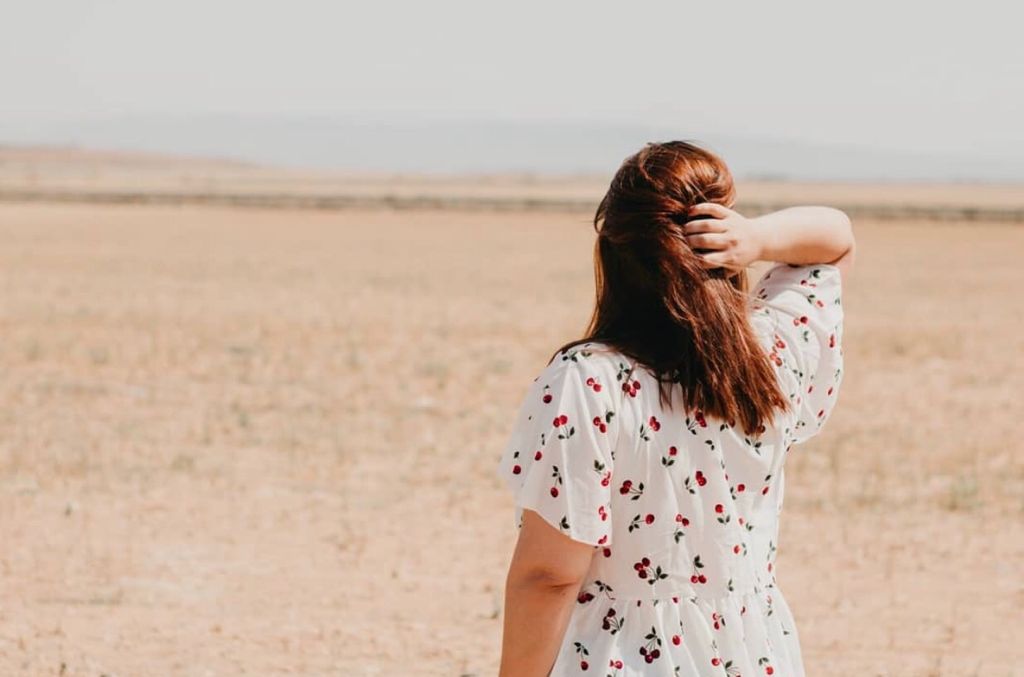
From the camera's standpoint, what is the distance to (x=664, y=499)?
242 cm

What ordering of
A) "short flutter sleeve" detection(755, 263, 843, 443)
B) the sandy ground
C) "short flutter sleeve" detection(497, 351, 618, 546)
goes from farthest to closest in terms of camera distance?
the sandy ground, "short flutter sleeve" detection(755, 263, 843, 443), "short flutter sleeve" detection(497, 351, 618, 546)

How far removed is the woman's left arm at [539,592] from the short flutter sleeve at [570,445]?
34mm

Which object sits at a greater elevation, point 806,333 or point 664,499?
point 806,333

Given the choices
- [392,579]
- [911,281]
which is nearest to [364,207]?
[911,281]

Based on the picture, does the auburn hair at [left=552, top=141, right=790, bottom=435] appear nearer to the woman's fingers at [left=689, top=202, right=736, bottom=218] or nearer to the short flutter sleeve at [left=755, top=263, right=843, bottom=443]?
the woman's fingers at [left=689, top=202, right=736, bottom=218]

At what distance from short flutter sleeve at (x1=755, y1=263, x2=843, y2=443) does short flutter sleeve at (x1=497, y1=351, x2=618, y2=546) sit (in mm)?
458

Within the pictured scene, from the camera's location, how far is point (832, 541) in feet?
27.7

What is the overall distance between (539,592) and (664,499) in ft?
0.92

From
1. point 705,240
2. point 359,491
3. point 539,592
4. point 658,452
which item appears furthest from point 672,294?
point 359,491

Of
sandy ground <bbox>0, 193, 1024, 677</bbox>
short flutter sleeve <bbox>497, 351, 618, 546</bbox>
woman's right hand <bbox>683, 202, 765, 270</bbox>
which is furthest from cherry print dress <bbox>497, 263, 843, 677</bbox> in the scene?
sandy ground <bbox>0, 193, 1024, 677</bbox>

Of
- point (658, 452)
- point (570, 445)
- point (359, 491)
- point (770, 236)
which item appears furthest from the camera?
point (359, 491)

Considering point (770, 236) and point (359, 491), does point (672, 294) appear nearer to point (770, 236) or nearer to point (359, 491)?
point (770, 236)

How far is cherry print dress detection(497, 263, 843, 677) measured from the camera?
2.29 metres

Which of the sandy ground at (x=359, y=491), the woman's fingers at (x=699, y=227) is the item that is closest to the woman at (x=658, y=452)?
the woman's fingers at (x=699, y=227)
